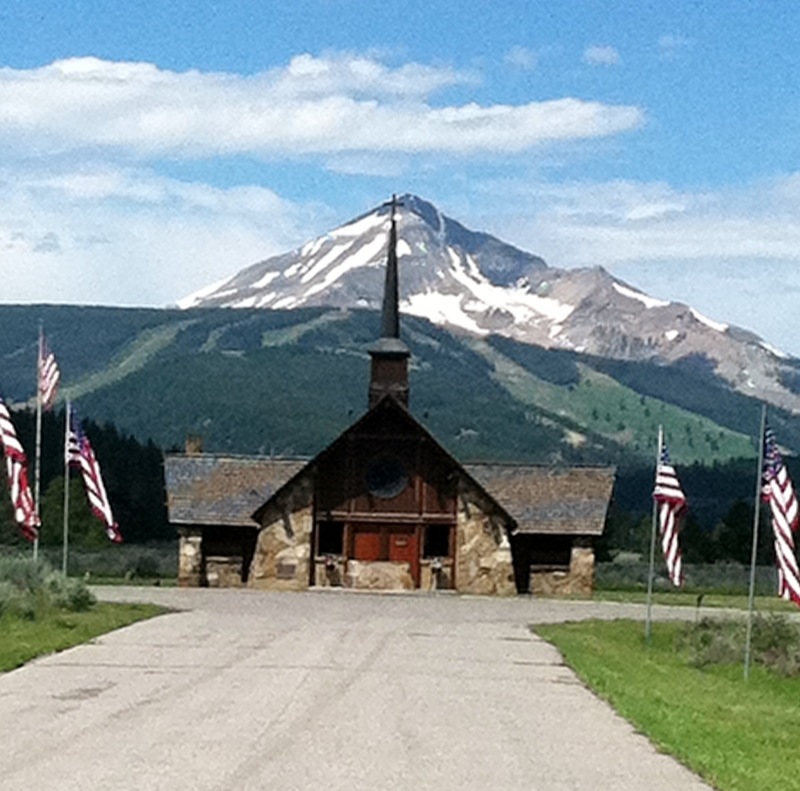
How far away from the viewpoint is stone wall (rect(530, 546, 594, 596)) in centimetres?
5822

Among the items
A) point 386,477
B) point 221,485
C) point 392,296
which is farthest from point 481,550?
point 392,296

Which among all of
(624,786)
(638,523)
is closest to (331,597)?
(624,786)

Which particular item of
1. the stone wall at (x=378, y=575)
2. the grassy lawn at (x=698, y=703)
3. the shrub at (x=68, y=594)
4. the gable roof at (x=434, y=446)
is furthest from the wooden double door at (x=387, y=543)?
the shrub at (x=68, y=594)

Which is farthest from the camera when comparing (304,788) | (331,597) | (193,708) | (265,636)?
(331,597)

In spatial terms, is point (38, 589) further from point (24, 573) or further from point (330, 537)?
point (330, 537)

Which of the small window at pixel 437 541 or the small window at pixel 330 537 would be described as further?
the small window at pixel 330 537

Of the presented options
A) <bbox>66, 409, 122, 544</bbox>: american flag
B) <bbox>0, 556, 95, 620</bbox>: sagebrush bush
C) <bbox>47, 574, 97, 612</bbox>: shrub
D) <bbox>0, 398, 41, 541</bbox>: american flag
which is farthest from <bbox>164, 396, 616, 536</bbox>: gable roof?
<bbox>0, 398, 41, 541</bbox>: american flag

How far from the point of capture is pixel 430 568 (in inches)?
2256

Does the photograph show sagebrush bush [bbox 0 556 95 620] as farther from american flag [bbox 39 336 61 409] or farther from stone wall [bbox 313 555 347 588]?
stone wall [bbox 313 555 347 588]

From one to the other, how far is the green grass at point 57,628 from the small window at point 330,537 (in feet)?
56.4

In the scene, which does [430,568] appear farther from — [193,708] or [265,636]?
[193,708]

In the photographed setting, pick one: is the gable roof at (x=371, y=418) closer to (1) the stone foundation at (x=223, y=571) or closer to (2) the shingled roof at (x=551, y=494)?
(2) the shingled roof at (x=551, y=494)

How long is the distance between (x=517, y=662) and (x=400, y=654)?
6.34ft

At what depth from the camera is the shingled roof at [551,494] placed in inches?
2298
